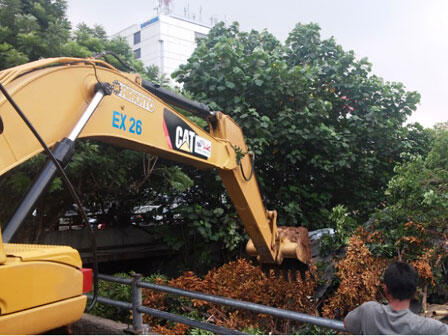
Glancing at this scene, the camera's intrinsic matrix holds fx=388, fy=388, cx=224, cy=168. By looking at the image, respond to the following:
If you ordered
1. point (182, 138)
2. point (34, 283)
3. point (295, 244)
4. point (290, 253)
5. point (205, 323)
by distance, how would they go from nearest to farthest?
point (34, 283) → point (205, 323) → point (182, 138) → point (290, 253) → point (295, 244)

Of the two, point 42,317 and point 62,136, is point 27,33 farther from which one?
point 42,317

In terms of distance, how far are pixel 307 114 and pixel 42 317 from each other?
7.90 metres

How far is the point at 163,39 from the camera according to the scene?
4412cm

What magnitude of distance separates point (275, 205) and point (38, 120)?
7.69 m

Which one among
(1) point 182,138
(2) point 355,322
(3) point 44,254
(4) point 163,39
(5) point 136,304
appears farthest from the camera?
(4) point 163,39

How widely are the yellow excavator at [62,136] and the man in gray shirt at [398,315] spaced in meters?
1.65

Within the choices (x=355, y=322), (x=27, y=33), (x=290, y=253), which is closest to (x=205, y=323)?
(x=355, y=322)

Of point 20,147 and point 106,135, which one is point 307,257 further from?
point 20,147

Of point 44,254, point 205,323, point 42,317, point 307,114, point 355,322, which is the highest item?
point 307,114

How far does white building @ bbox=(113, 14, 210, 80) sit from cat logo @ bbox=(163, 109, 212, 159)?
40.7 metres

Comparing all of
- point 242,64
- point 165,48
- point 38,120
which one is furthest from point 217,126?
point 165,48

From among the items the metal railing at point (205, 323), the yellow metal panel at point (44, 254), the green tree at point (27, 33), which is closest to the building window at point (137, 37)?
the green tree at point (27, 33)

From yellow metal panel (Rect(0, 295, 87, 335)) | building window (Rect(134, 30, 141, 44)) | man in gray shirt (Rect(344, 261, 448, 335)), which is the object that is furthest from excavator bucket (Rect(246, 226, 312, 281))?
building window (Rect(134, 30, 141, 44))

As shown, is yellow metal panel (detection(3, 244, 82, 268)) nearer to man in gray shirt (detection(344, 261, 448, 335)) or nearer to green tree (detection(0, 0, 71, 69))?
man in gray shirt (detection(344, 261, 448, 335))
